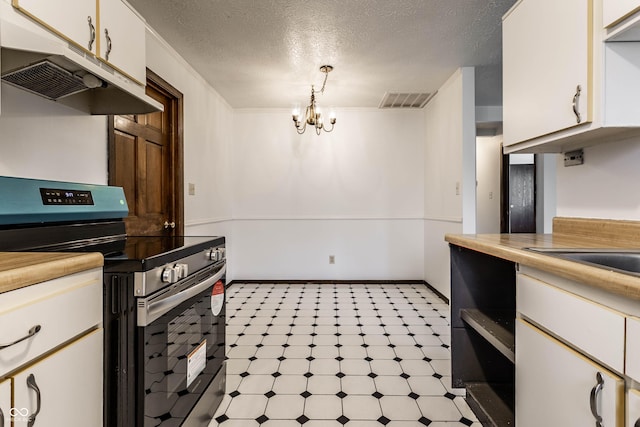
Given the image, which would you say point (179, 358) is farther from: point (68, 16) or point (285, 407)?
point (68, 16)

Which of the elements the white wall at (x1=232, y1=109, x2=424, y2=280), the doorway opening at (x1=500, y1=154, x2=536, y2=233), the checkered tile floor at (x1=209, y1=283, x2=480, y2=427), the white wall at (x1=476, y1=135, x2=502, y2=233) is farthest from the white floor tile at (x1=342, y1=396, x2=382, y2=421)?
the white wall at (x1=476, y1=135, x2=502, y2=233)

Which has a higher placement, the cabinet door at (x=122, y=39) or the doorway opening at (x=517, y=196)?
the cabinet door at (x=122, y=39)

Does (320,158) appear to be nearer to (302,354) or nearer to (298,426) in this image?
(302,354)

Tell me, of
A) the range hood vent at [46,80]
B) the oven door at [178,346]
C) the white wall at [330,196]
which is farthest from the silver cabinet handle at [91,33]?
the white wall at [330,196]

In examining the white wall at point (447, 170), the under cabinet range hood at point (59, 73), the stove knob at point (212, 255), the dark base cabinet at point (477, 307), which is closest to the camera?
the under cabinet range hood at point (59, 73)

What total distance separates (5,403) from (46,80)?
122 cm

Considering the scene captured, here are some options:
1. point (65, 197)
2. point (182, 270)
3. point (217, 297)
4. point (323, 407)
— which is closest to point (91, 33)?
point (65, 197)

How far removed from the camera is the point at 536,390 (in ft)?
3.61

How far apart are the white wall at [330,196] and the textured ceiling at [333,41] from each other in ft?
2.49

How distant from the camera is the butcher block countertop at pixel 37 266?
71cm

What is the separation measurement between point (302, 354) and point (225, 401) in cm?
69

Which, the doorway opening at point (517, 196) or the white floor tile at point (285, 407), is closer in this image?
the white floor tile at point (285, 407)

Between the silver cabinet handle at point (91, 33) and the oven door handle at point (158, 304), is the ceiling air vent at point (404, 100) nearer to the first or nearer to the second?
the silver cabinet handle at point (91, 33)

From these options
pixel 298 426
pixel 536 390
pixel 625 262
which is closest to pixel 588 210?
pixel 625 262
